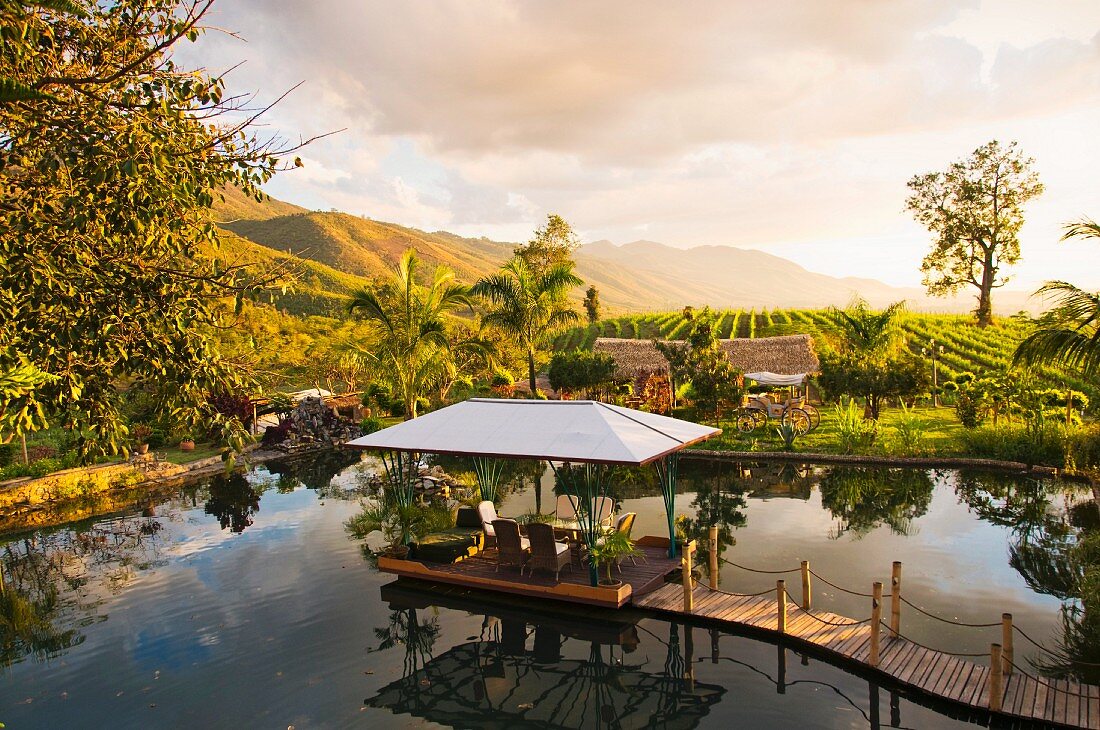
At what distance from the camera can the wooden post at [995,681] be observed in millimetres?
6789

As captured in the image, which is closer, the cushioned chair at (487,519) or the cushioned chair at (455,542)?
the cushioned chair at (455,542)

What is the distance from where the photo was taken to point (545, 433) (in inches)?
427

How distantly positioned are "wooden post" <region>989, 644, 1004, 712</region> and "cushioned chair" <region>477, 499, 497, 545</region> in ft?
23.5

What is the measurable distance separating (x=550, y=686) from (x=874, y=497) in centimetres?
1094

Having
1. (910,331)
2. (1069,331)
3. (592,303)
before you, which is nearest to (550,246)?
(592,303)

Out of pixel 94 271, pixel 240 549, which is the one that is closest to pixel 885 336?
pixel 240 549

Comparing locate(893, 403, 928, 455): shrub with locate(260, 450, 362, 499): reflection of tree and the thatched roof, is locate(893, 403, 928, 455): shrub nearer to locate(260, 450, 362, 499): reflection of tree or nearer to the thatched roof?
the thatched roof

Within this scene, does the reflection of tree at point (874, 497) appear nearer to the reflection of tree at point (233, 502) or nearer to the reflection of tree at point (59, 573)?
the reflection of tree at point (233, 502)

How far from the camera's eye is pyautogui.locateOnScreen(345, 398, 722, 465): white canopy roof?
32.7 feet

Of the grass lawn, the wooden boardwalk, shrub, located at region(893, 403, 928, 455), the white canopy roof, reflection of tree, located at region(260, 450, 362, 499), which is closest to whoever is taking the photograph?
the wooden boardwalk

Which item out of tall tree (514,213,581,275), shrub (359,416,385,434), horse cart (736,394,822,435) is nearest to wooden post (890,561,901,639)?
horse cart (736,394,822,435)

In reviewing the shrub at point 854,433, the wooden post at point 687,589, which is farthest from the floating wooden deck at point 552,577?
the shrub at point 854,433

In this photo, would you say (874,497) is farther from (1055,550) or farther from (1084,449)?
(1084,449)

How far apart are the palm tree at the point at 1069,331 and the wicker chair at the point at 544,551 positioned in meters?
7.25
